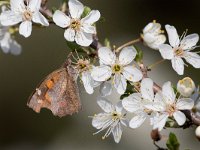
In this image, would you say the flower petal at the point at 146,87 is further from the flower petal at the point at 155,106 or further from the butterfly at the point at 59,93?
the butterfly at the point at 59,93

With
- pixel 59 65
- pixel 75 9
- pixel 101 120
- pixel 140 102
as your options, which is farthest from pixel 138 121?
pixel 59 65

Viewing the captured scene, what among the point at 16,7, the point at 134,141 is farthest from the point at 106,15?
the point at 16,7

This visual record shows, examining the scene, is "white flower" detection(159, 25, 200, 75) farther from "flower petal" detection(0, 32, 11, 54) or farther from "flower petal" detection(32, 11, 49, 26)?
"flower petal" detection(0, 32, 11, 54)

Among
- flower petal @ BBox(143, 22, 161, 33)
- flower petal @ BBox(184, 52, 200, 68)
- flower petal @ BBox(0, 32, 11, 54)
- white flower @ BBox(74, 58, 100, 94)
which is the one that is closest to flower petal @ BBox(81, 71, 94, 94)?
white flower @ BBox(74, 58, 100, 94)

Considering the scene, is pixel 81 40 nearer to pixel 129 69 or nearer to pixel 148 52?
pixel 129 69

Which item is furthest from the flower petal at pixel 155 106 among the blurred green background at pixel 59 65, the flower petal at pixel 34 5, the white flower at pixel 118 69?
the blurred green background at pixel 59 65
